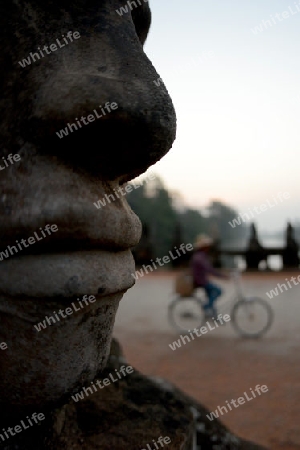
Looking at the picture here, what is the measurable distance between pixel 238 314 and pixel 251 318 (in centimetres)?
23

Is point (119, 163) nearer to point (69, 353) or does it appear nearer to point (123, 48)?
point (123, 48)

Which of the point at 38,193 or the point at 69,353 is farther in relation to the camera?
the point at 69,353

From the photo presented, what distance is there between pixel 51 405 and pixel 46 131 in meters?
0.72

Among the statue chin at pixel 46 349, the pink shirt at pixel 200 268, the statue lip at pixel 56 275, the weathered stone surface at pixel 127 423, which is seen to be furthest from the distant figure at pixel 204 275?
the statue lip at pixel 56 275

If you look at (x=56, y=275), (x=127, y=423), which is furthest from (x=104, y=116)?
(x=127, y=423)

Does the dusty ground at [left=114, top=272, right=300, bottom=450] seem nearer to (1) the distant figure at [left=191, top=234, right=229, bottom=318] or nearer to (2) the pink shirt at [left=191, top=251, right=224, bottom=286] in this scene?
(1) the distant figure at [left=191, top=234, right=229, bottom=318]

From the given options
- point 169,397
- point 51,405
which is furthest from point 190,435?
point 51,405

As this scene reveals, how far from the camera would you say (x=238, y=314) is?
26.1ft

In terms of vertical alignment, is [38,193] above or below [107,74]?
below

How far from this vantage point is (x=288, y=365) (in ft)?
20.0

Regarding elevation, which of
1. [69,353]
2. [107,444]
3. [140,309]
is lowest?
[140,309]

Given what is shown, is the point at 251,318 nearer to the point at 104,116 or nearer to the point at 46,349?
the point at 46,349

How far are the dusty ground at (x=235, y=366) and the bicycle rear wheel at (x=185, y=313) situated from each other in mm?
253

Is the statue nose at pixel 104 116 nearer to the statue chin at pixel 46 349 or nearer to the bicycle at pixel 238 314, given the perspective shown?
the statue chin at pixel 46 349
